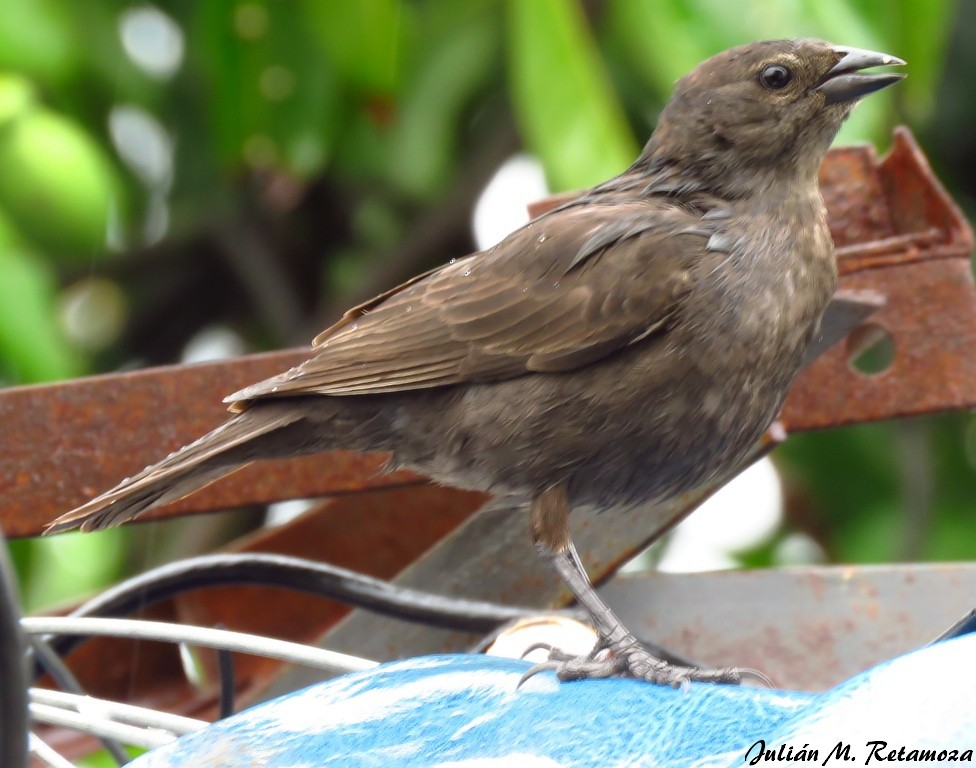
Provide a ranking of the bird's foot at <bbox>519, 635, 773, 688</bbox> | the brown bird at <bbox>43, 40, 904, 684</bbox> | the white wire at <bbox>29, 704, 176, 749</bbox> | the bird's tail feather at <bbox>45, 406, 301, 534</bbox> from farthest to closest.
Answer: the brown bird at <bbox>43, 40, 904, 684</bbox> → the bird's tail feather at <bbox>45, 406, 301, 534</bbox> → the bird's foot at <bbox>519, 635, 773, 688</bbox> → the white wire at <bbox>29, 704, 176, 749</bbox>

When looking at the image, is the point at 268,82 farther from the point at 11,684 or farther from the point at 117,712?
the point at 11,684

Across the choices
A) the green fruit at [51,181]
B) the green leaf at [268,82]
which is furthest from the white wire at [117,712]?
the green leaf at [268,82]

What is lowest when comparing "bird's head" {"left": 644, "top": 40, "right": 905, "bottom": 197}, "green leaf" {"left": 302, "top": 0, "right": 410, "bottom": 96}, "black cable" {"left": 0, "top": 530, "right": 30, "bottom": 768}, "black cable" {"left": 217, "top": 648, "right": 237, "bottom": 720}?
"black cable" {"left": 217, "top": 648, "right": 237, "bottom": 720}

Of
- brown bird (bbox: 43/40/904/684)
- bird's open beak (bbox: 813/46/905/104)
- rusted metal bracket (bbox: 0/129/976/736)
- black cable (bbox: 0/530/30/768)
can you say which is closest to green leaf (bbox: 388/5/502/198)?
brown bird (bbox: 43/40/904/684)

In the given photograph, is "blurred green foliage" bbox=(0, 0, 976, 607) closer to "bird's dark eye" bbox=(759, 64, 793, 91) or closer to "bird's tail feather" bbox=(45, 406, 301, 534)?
"bird's dark eye" bbox=(759, 64, 793, 91)

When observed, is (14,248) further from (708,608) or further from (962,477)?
(962,477)
